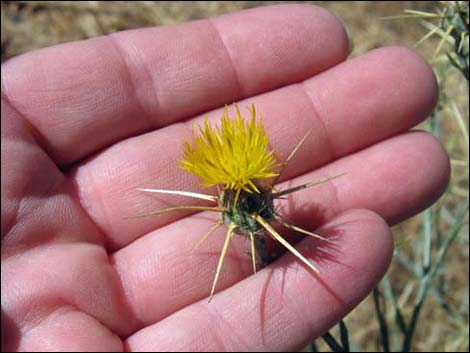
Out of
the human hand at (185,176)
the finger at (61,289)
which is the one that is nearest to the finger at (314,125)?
the human hand at (185,176)

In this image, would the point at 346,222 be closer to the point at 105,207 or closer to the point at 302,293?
the point at 302,293

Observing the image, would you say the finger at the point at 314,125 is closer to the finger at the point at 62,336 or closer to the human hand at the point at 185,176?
the human hand at the point at 185,176

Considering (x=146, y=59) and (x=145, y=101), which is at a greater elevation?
(x=146, y=59)

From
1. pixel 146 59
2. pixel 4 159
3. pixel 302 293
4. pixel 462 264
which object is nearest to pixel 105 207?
pixel 4 159

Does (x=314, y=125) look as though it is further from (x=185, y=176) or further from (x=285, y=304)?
(x=285, y=304)

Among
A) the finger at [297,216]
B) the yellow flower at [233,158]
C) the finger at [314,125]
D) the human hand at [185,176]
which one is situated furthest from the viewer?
the finger at [314,125]

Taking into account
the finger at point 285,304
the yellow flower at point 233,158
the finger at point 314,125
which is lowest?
the finger at point 285,304
